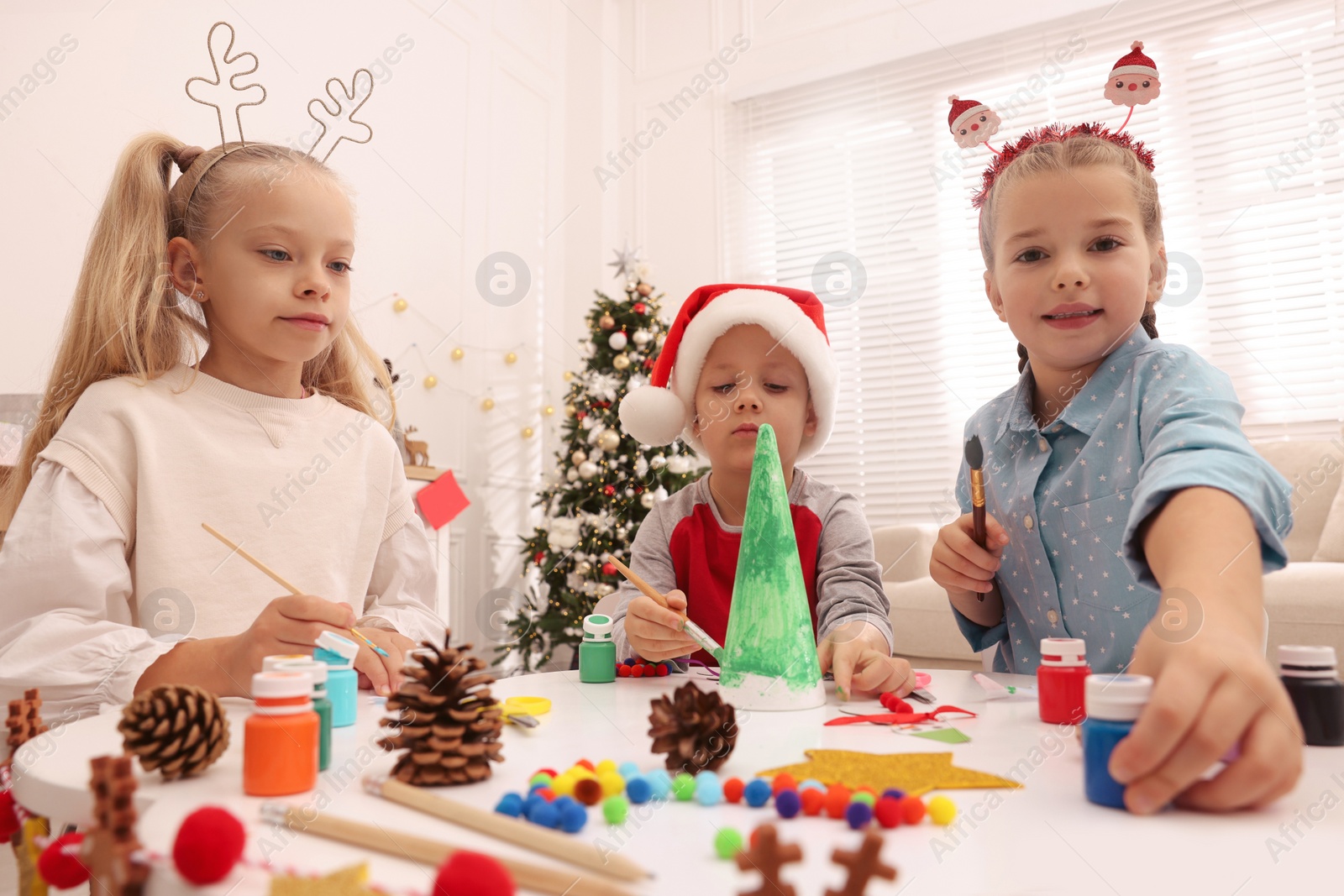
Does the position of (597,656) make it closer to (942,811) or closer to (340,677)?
(340,677)

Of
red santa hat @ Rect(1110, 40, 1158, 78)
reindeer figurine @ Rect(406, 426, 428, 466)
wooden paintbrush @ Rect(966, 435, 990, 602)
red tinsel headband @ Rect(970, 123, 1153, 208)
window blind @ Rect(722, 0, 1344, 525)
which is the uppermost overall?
window blind @ Rect(722, 0, 1344, 525)

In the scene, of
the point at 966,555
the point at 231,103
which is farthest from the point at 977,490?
the point at 231,103

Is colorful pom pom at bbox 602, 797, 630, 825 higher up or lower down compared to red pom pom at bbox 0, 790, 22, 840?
higher up

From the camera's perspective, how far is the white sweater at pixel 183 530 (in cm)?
84

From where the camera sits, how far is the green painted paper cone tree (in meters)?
0.78

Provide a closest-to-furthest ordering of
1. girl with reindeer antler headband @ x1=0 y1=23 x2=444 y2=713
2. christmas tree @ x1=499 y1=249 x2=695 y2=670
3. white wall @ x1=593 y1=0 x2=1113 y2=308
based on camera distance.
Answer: girl with reindeer antler headband @ x1=0 y1=23 x2=444 y2=713 → christmas tree @ x1=499 y1=249 x2=695 y2=670 → white wall @ x1=593 y1=0 x2=1113 y2=308

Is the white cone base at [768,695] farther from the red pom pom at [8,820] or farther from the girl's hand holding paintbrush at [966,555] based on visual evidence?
the red pom pom at [8,820]

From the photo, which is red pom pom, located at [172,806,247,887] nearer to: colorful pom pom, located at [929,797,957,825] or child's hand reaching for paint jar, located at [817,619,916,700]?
colorful pom pom, located at [929,797,957,825]

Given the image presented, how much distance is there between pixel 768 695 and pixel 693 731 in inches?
9.5

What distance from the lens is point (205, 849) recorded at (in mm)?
353

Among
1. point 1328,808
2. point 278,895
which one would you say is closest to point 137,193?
point 278,895

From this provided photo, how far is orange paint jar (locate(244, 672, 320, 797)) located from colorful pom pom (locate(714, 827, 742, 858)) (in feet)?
0.82

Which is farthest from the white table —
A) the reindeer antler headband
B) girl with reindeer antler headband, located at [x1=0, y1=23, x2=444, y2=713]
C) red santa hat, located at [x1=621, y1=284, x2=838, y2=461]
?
the reindeer antler headband

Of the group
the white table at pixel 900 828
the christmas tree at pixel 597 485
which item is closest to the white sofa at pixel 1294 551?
the christmas tree at pixel 597 485
